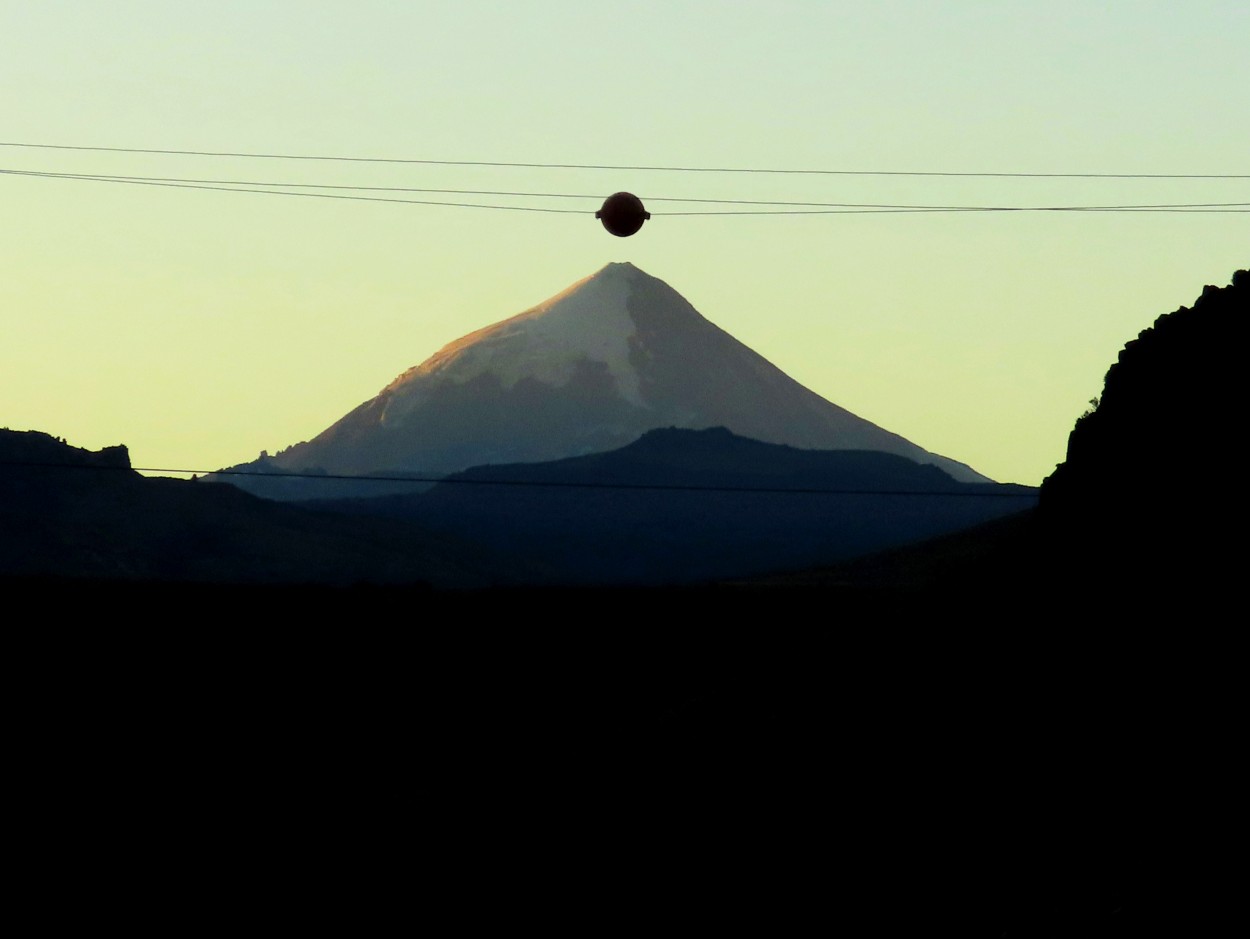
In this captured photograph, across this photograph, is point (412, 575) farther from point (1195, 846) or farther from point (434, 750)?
point (1195, 846)

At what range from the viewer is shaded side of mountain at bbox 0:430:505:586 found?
6093 inches

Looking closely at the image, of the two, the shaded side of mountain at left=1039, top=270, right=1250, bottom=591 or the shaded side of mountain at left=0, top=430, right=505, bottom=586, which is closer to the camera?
the shaded side of mountain at left=1039, top=270, right=1250, bottom=591

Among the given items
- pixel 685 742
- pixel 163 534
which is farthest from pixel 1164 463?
pixel 163 534

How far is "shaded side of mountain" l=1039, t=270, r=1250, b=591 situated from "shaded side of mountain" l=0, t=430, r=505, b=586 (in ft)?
405

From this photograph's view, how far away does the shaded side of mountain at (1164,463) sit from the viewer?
95.3 feet

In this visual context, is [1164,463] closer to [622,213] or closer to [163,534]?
[622,213]

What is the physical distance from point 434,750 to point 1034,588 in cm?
1802

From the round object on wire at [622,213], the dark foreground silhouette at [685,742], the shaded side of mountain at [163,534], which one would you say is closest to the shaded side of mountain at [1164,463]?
the dark foreground silhouette at [685,742]

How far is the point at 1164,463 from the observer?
3117 centimetres

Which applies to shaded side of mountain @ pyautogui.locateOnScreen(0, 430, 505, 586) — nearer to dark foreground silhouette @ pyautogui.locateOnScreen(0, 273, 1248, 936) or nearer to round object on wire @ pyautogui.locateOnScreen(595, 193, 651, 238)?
dark foreground silhouette @ pyautogui.locateOnScreen(0, 273, 1248, 936)

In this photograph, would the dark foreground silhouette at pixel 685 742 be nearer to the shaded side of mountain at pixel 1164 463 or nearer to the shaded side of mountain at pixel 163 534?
the shaded side of mountain at pixel 1164 463

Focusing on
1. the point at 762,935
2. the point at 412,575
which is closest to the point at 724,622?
the point at 762,935

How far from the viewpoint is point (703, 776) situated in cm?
3425

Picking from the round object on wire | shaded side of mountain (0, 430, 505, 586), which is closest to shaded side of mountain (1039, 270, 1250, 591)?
the round object on wire
